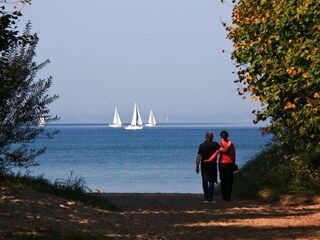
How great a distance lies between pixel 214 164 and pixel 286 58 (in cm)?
842

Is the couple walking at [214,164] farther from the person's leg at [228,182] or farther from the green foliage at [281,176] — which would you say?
the green foliage at [281,176]

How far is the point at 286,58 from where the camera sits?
17766 mm

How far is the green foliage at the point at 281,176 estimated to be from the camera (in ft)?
87.5

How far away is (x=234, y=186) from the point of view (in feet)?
97.4

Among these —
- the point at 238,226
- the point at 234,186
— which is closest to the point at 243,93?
the point at 238,226

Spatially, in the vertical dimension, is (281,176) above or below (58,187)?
above

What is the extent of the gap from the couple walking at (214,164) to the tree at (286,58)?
5013mm

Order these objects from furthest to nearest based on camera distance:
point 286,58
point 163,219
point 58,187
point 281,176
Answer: point 281,176, point 58,187, point 163,219, point 286,58

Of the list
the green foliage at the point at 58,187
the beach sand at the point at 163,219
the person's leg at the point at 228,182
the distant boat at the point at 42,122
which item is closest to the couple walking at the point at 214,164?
the person's leg at the point at 228,182

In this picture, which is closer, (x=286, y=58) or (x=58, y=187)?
(x=286, y=58)

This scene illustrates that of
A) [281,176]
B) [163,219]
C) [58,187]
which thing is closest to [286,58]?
[163,219]

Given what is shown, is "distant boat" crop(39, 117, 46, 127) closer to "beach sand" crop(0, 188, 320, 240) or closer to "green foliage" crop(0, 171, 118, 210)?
"green foliage" crop(0, 171, 118, 210)

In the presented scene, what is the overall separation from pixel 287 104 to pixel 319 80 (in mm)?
1633

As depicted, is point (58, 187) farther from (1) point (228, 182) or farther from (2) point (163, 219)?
(1) point (228, 182)
